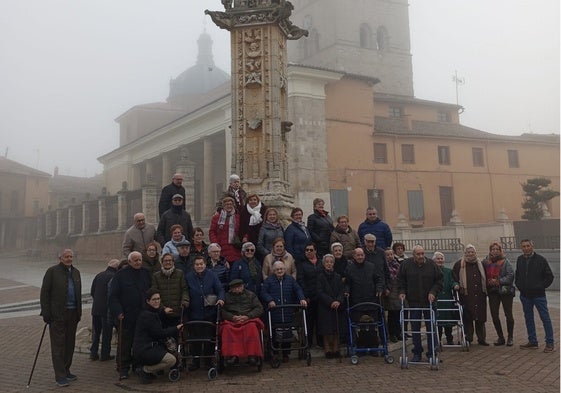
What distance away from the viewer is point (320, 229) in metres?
8.53

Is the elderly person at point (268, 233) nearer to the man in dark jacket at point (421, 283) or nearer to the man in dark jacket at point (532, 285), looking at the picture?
the man in dark jacket at point (421, 283)

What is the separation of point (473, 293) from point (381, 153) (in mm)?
24644

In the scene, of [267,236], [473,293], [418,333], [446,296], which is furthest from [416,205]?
[418,333]

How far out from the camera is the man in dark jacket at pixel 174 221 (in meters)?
8.17

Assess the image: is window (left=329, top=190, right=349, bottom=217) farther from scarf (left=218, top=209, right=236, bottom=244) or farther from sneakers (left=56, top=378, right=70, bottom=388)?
sneakers (left=56, top=378, right=70, bottom=388)

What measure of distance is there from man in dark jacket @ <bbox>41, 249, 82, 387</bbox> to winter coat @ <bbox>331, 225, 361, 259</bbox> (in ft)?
13.1

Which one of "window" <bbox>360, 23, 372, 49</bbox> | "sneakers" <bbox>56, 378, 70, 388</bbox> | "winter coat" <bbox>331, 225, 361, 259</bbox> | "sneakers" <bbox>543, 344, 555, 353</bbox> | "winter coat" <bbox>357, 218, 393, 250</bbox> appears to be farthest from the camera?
"window" <bbox>360, 23, 372, 49</bbox>

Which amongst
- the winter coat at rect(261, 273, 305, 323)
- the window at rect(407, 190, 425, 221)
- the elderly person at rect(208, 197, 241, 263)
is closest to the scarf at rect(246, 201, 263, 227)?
the elderly person at rect(208, 197, 241, 263)

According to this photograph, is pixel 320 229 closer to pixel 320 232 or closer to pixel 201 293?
pixel 320 232

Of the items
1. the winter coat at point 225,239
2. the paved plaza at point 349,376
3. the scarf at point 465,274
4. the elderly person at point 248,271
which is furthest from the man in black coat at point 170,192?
the scarf at point 465,274

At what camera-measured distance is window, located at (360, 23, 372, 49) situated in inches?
1806

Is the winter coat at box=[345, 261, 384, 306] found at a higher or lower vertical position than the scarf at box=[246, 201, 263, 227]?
lower

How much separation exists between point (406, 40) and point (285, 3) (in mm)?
40739

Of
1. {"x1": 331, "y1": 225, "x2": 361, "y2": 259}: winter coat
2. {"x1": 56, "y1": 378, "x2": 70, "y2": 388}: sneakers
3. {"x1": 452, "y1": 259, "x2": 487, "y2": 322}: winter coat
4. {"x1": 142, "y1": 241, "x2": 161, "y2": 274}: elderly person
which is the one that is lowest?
{"x1": 56, "y1": 378, "x2": 70, "y2": 388}: sneakers
